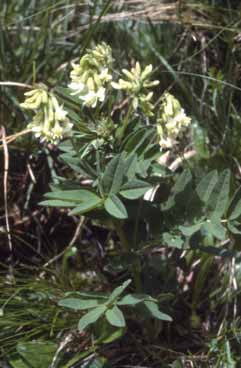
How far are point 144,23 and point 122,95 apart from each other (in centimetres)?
28

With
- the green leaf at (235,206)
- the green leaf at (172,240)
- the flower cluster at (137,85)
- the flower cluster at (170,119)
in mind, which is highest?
the flower cluster at (137,85)

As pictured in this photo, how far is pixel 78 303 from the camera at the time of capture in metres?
1.69

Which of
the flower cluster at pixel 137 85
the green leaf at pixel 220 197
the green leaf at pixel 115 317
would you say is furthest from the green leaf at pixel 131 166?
the green leaf at pixel 115 317

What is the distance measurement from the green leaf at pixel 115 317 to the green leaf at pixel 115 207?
241mm

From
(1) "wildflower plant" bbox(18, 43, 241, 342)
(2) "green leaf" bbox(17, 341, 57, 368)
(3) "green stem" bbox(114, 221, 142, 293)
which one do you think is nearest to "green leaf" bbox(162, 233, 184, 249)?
(1) "wildflower plant" bbox(18, 43, 241, 342)

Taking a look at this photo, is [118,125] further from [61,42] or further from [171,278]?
[61,42]

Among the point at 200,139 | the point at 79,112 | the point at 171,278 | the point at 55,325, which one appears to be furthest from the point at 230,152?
the point at 55,325

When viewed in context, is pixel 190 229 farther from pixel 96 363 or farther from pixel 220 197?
pixel 96 363

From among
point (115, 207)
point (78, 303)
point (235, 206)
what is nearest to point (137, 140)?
point (115, 207)

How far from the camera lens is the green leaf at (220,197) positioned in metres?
1.72

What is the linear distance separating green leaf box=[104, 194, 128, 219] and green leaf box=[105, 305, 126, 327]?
→ 0.79 feet

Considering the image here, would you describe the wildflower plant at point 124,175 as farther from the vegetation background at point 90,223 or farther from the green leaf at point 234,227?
the vegetation background at point 90,223

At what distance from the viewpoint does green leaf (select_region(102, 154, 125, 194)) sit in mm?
1602

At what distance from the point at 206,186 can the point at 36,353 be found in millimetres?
650
